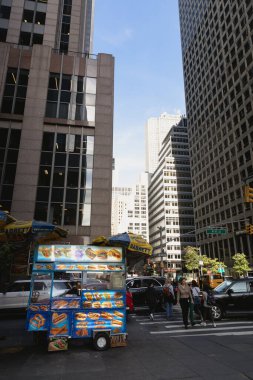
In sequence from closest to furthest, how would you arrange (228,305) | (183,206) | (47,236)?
(47,236)
(228,305)
(183,206)

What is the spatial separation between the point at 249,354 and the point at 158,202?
11551 cm

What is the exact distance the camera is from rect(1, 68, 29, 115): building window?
29503 mm

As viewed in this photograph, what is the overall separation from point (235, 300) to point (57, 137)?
23.3 m

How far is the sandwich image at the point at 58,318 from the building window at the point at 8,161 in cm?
2047

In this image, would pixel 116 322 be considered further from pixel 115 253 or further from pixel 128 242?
pixel 128 242

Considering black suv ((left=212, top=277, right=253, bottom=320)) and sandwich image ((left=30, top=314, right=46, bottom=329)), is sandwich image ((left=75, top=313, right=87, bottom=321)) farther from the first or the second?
black suv ((left=212, top=277, right=253, bottom=320))

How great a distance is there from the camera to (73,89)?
3120 cm

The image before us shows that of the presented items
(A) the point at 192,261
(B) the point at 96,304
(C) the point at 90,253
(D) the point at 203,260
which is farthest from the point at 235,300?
(A) the point at 192,261

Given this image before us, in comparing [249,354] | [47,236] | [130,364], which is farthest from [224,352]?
[47,236]

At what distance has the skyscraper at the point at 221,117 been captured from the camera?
5984cm

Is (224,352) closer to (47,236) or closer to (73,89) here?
(47,236)

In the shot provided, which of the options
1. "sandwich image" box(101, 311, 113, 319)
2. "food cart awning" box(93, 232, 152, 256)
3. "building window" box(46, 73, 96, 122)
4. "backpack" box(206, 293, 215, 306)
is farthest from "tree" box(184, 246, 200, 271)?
"sandwich image" box(101, 311, 113, 319)

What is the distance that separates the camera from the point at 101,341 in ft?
26.5

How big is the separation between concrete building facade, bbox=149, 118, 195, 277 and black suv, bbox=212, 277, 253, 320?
89510 mm
